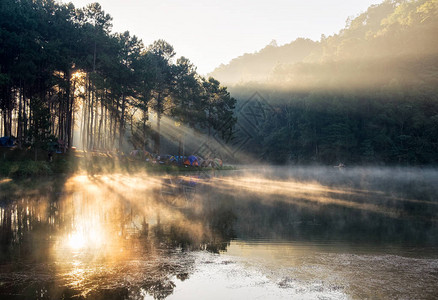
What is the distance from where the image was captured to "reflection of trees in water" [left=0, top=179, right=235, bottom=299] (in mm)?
6977

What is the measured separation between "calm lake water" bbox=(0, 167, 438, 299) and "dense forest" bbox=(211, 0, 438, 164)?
74.9 metres

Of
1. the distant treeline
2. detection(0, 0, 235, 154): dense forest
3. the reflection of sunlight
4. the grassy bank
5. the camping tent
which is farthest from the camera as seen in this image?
Answer: the distant treeline

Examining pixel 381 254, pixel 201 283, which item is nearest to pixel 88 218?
pixel 201 283

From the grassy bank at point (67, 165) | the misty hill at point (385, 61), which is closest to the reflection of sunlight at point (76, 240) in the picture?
the grassy bank at point (67, 165)

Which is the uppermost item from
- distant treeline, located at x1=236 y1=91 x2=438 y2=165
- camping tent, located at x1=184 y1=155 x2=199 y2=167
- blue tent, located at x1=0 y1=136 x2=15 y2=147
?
distant treeline, located at x1=236 y1=91 x2=438 y2=165

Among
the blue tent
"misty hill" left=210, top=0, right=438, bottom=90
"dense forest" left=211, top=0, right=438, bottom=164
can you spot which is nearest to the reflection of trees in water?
the blue tent

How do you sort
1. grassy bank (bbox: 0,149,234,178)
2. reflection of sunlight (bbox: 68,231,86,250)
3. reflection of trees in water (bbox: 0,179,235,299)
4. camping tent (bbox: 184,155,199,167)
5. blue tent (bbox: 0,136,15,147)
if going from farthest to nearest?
camping tent (bbox: 184,155,199,167) → blue tent (bbox: 0,136,15,147) → grassy bank (bbox: 0,149,234,178) → reflection of sunlight (bbox: 68,231,86,250) → reflection of trees in water (bbox: 0,179,235,299)

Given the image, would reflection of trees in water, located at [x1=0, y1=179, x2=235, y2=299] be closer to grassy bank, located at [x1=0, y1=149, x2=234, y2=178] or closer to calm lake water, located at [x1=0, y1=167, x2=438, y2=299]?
calm lake water, located at [x1=0, y1=167, x2=438, y2=299]

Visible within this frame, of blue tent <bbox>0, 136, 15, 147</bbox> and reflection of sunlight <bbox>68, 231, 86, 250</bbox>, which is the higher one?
blue tent <bbox>0, 136, 15, 147</bbox>

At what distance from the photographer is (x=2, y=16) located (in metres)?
40.9

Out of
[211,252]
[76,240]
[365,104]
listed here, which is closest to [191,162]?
[76,240]

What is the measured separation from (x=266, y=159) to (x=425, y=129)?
152 ft

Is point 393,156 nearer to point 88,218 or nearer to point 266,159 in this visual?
point 266,159

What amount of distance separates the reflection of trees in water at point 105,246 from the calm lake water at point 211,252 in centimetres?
3
